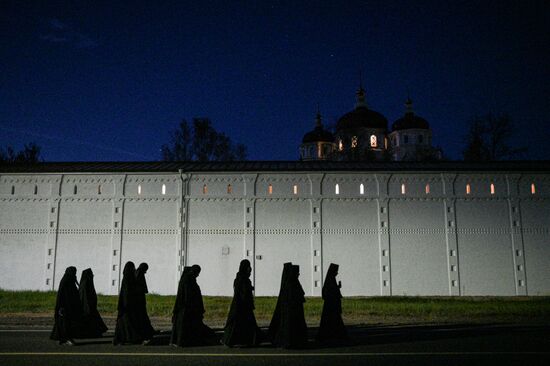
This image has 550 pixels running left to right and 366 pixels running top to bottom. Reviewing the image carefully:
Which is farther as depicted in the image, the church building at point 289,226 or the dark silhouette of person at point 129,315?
the church building at point 289,226

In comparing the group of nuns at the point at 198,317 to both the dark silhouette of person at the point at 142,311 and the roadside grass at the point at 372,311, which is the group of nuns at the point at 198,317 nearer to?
the dark silhouette of person at the point at 142,311

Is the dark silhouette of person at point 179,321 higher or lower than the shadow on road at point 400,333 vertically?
higher

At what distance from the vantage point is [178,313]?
9.71 meters

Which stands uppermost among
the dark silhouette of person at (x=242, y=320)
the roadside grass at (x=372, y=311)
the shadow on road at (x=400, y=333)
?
the dark silhouette of person at (x=242, y=320)

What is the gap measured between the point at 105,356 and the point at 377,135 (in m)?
50.1

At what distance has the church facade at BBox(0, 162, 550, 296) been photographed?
21.2 metres

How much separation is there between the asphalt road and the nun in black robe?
0.27 m

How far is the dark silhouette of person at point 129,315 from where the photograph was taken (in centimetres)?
970

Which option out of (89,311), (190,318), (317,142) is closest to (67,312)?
(89,311)

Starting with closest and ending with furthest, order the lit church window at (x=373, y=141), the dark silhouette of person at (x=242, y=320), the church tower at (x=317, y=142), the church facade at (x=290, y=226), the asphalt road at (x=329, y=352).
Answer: the asphalt road at (x=329, y=352), the dark silhouette of person at (x=242, y=320), the church facade at (x=290, y=226), the lit church window at (x=373, y=141), the church tower at (x=317, y=142)

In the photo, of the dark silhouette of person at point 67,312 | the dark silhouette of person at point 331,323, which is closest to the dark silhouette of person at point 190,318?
the dark silhouette of person at point 67,312

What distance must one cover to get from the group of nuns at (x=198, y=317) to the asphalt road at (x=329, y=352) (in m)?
0.27

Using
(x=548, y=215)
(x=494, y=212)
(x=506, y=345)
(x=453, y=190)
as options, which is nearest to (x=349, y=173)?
(x=453, y=190)

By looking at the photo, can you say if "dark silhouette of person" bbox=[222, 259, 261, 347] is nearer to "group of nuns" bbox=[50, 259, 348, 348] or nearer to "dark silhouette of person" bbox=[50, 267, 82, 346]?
"group of nuns" bbox=[50, 259, 348, 348]
